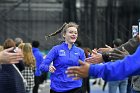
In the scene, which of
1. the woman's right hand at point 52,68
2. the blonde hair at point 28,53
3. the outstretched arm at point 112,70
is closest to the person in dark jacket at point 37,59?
the blonde hair at point 28,53

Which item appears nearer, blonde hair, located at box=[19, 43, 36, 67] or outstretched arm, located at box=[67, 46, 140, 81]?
outstretched arm, located at box=[67, 46, 140, 81]

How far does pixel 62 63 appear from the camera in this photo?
866 cm

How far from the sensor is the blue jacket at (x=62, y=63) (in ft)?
28.3

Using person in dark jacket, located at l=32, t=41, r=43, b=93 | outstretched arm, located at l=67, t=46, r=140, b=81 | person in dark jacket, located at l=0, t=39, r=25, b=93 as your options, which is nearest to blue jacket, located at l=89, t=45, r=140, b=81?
outstretched arm, located at l=67, t=46, r=140, b=81

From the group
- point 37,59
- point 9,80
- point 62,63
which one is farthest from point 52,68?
point 37,59

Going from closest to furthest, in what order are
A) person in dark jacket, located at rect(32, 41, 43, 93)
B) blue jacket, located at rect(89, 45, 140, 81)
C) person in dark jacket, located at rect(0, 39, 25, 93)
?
1. blue jacket, located at rect(89, 45, 140, 81)
2. person in dark jacket, located at rect(0, 39, 25, 93)
3. person in dark jacket, located at rect(32, 41, 43, 93)

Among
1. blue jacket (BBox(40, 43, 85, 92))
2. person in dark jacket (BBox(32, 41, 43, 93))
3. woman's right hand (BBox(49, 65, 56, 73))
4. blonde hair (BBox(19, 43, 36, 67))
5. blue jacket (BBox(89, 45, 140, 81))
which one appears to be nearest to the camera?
blue jacket (BBox(89, 45, 140, 81))

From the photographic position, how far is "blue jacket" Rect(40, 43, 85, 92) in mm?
8641

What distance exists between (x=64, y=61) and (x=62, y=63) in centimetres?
5

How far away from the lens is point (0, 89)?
714 cm

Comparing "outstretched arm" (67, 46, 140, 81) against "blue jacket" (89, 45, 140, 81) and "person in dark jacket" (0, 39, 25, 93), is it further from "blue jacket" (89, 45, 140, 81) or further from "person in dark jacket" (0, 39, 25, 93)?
"person in dark jacket" (0, 39, 25, 93)

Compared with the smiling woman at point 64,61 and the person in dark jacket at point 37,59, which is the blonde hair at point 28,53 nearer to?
the person in dark jacket at point 37,59

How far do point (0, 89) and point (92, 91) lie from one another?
11176 mm

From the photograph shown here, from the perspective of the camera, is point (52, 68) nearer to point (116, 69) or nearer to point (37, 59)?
point (116, 69)
